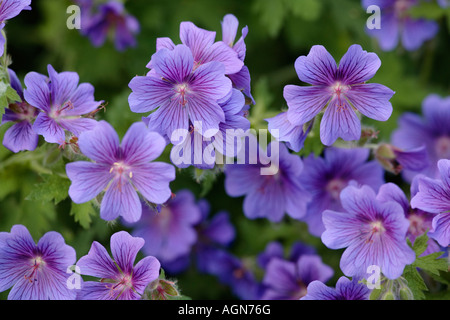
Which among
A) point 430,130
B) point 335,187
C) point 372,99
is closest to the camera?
point 372,99

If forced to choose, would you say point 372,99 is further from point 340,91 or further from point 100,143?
point 100,143

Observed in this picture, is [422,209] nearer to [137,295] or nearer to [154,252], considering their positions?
[137,295]

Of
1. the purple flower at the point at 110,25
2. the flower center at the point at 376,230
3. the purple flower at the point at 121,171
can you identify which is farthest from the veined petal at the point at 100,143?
the purple flower at the point at 110,25

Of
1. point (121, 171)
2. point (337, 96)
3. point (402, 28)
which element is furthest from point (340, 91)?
point (402, 28)

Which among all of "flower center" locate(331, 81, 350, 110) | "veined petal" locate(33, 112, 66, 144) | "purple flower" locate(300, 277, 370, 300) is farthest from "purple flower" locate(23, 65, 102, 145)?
"purple flower" locate(300, 277, 370, 300)
